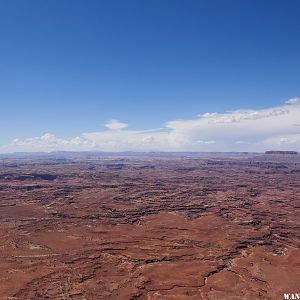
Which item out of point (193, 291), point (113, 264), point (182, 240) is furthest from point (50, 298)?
point (182, 240)

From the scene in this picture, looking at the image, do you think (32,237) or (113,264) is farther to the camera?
(32,237)

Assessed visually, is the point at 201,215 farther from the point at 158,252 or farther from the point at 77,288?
the point at 77,288

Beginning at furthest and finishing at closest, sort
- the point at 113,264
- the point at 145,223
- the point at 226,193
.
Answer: the point at 226,193
the point at 145,223
the point at 113,264

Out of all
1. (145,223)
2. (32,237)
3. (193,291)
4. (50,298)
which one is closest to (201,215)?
(145,223)

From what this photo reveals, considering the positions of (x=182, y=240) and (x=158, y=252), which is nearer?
(x=158, y=252)

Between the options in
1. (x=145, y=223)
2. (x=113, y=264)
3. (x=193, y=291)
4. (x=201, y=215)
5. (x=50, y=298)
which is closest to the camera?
(x=50, y=298)

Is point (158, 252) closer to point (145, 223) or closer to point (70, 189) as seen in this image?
point (145, 223)
